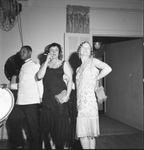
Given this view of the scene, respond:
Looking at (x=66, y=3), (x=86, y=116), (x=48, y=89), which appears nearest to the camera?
(x=86, y=116)

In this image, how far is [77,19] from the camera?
295 cm

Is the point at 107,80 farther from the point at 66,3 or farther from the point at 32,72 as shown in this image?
the point at 32,72

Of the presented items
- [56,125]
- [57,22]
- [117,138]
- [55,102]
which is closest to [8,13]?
[57,22]

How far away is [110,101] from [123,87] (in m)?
0.79

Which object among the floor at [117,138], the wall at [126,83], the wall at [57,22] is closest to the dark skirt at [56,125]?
the floor at [117,138]

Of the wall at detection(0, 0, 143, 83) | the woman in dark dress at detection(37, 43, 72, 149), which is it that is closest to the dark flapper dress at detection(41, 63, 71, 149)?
the woman in dark dress at detection(37, 43, 72, 149)

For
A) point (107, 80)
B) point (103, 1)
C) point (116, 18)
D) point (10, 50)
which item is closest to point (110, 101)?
point (107, 80)

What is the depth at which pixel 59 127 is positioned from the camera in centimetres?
207

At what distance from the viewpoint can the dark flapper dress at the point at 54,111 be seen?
2.06 metres

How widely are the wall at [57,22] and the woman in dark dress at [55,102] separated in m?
0.79

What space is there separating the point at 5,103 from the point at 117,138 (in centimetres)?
182

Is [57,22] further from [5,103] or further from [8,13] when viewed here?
[5,103]

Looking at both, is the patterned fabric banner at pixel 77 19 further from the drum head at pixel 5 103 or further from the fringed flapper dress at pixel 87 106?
the drum head at pixel 5 103

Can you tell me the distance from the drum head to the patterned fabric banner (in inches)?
58.9
